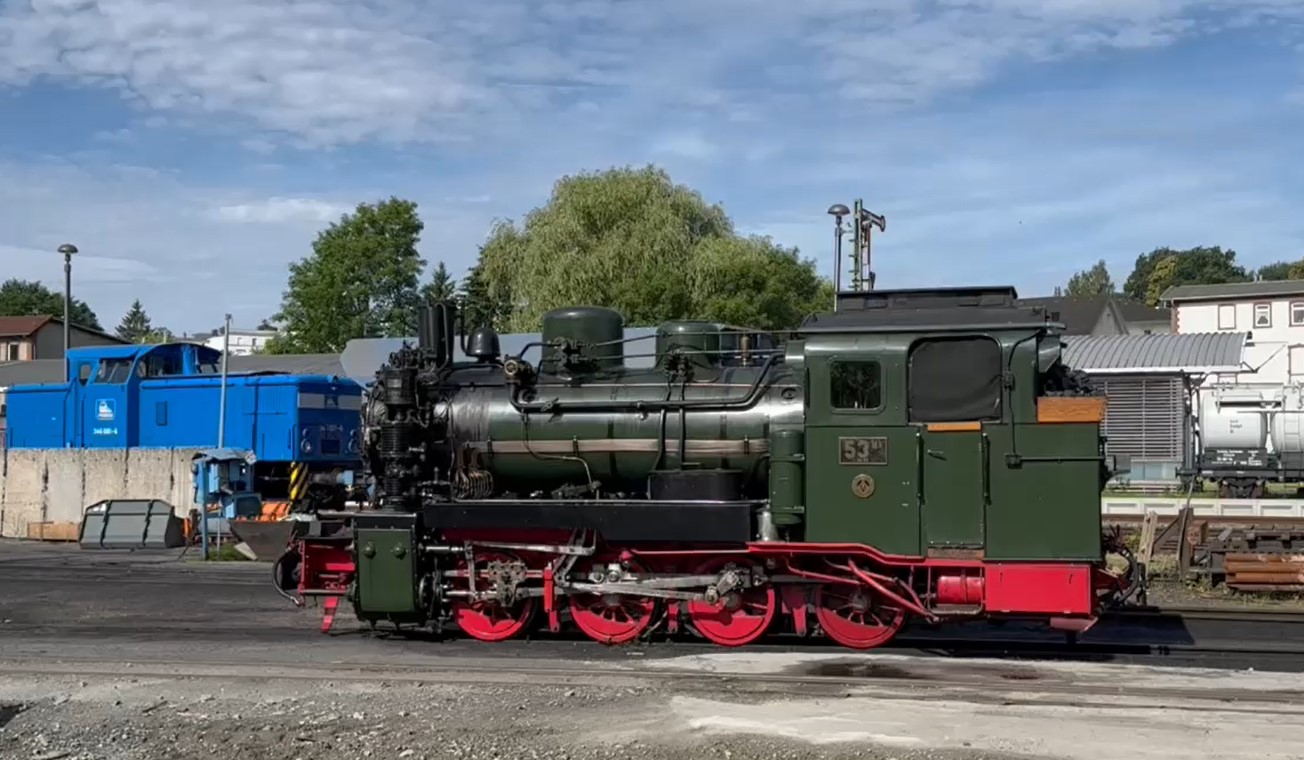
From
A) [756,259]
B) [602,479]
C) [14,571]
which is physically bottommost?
[14,571]

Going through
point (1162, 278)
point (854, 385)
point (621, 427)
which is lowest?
point (621, 427)

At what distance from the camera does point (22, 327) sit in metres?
86.6

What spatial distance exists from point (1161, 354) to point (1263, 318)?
32921 millimetres

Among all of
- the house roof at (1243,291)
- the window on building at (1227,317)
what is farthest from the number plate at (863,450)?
the house roof at (1243,291)

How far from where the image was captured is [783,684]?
9812 mm

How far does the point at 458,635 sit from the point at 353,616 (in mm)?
2093

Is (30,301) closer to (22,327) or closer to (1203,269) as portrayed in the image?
(22,327)

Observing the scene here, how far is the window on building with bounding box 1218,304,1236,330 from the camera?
66.9 meters

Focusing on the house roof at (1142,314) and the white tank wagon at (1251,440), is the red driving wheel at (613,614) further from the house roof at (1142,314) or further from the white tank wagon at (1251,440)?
the house roof at (1142,314)

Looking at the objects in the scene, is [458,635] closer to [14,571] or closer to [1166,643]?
[1166,643]

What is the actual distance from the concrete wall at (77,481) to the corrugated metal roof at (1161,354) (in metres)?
26.3

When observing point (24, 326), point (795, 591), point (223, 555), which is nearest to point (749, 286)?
point (223, 555)

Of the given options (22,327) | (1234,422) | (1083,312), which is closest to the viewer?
(1234,422)

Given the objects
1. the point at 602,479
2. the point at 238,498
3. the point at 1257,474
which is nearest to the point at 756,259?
the point at 1257,474
